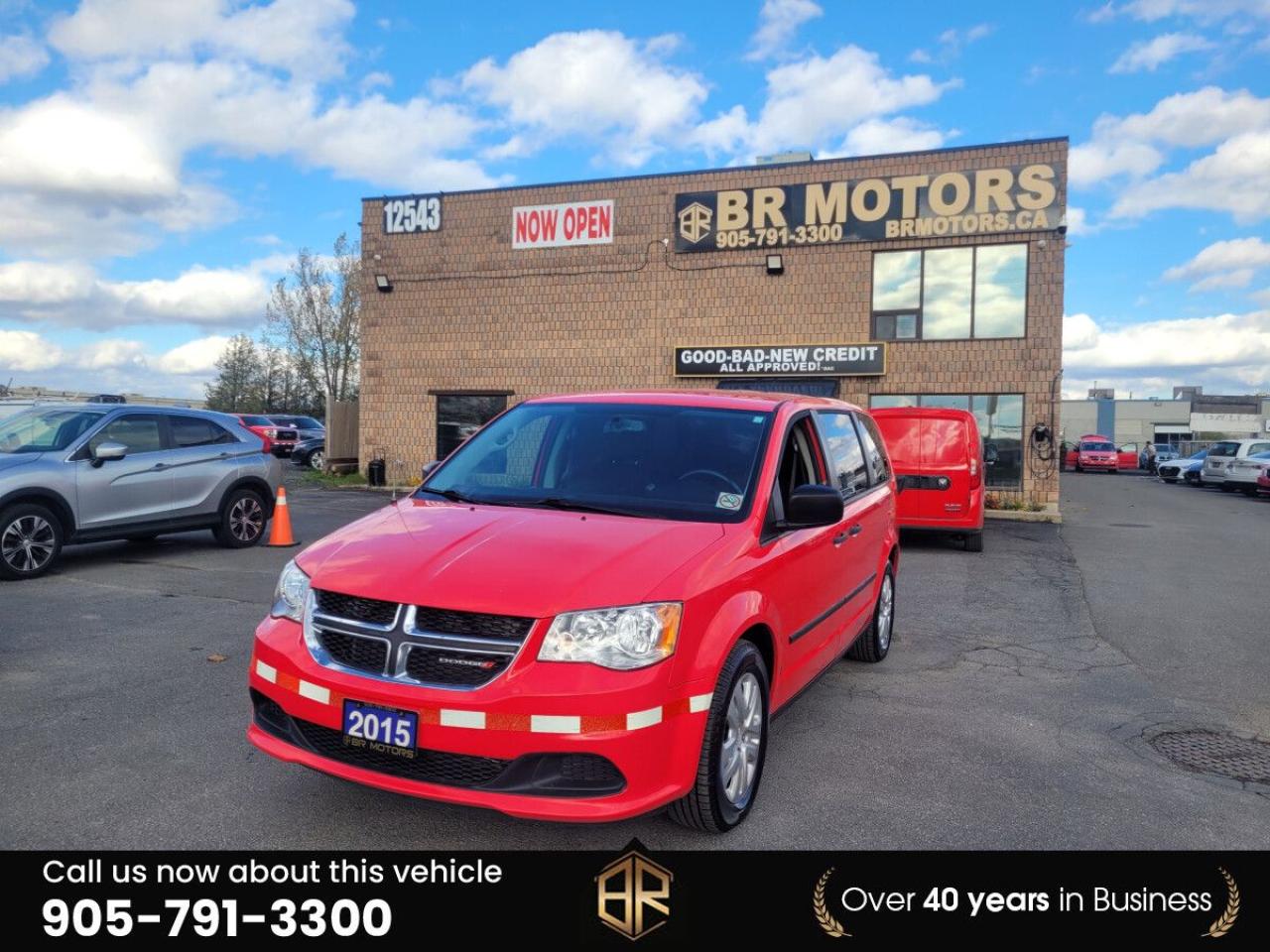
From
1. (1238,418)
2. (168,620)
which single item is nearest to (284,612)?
(168,620)

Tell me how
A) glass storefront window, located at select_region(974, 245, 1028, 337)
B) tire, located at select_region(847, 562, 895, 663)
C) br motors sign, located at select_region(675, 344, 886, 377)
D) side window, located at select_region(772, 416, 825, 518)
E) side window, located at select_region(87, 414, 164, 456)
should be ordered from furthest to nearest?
br motors sign, located at select_region(675, 344, 886, 377)
glass storefront window, located at select_region(974, 245, 1028, 337)
side window, located at select_region(87, 414, 164, 456)
tire, located at select_region(847, 562, 895, 663)
side window, located at select_region(772, 416, 825, 518)

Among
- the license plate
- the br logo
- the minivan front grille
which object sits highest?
the minivan front grille

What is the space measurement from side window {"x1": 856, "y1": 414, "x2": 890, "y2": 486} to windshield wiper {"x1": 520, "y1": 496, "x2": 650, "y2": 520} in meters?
2.70

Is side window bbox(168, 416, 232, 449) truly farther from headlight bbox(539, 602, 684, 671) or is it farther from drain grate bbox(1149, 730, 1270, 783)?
drain grate bbox(1149, 730, 1270, 783)

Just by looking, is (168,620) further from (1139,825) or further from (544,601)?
(1139,825)

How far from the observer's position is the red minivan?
39.7ft

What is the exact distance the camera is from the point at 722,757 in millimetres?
3611

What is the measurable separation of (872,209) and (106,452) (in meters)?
14.6

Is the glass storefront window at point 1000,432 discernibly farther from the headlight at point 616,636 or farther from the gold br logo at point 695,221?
the headlight at point 616,636

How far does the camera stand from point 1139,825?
3.90m

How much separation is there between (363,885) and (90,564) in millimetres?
7949

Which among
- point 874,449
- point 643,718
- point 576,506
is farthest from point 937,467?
point 643,718

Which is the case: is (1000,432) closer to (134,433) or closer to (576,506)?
(134,433)

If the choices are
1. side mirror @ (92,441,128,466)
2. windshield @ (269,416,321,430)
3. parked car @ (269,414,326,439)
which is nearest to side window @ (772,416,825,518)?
side mirror @ (92,441,128,466)
